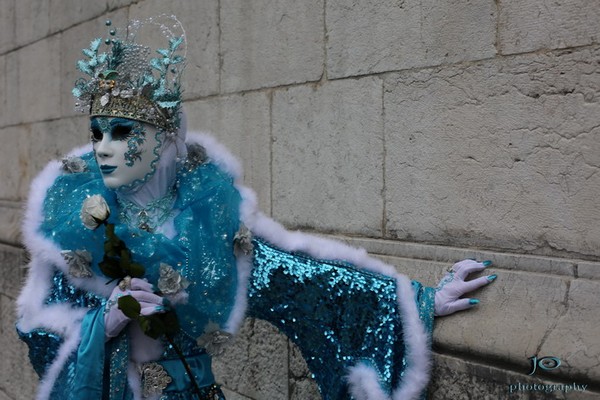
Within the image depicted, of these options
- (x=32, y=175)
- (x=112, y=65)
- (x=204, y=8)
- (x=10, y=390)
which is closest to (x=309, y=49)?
(x=204, y=8)

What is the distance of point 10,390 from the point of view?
5.82 meters

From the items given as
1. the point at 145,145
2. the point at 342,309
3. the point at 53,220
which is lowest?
the point at 342,309

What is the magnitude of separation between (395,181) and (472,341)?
0.78 metres

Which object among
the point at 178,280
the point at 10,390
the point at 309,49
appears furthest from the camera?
the point at 10,390

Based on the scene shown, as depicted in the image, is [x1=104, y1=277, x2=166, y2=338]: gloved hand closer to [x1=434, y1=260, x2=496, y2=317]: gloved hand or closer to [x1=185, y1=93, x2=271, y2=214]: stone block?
[x1=434, y1=260, x2=496, y2=317]: gloved hand

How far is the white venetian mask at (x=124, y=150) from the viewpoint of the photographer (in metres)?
2.44

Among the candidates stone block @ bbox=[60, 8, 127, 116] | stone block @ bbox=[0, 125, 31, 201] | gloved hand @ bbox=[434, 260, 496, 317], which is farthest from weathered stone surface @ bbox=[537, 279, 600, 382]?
stone block @ bbox=[0, 125, 31, 201]

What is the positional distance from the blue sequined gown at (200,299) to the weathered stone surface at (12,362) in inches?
119

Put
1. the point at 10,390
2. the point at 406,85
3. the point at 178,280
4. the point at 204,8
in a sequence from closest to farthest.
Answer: the point at 178,280, the point at 406,85, the point at 204,8, the point at 10,390

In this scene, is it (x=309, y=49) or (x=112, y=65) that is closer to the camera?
(x=112, y=65)

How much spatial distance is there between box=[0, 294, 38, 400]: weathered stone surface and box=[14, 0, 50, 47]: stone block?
74.3 inches

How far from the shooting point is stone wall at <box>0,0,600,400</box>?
2.40m

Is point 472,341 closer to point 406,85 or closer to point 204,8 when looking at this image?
point 406,85

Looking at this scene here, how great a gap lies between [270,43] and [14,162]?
3.44m
